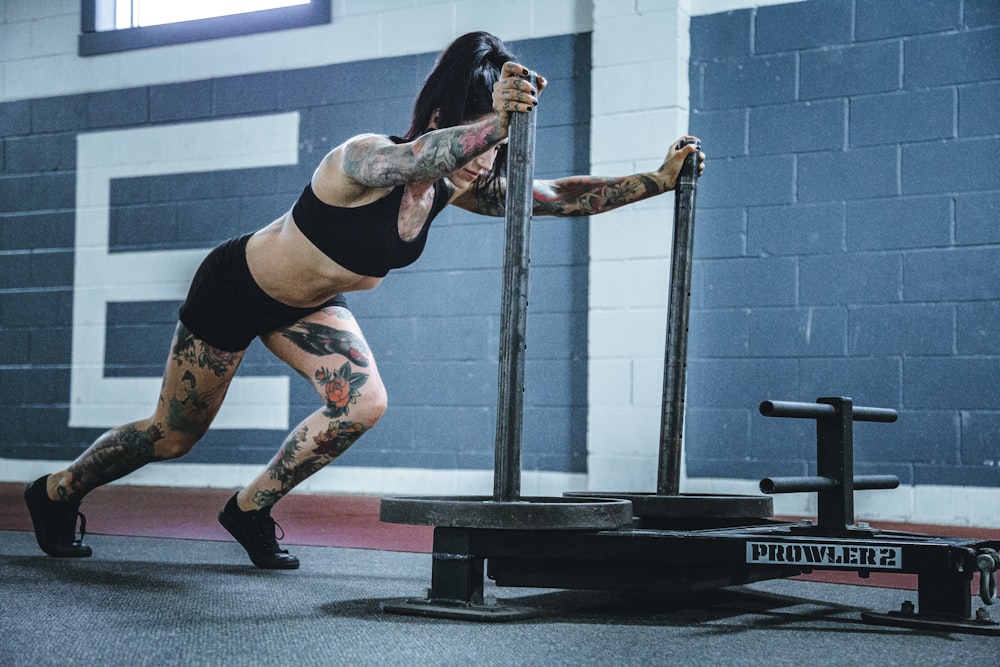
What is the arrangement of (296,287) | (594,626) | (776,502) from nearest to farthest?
(594,626)
(296,287)
(776,502)

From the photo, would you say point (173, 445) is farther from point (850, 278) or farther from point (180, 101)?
point (180, 101)

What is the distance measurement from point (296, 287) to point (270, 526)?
2.06 ft

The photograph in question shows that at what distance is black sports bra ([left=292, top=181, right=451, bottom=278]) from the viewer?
95.1 inches

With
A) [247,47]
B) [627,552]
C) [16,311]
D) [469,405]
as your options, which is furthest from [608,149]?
[16,311]

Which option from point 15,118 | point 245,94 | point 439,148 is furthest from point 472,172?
point 15,118

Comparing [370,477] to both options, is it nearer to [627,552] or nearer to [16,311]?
[16,311]

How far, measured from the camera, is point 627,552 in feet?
6.47

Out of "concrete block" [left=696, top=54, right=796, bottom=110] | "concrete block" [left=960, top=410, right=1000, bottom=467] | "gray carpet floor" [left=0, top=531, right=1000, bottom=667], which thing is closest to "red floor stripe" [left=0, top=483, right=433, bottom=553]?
"gray carpet floor" [left=0, top=531, right=1000, bottom=667]

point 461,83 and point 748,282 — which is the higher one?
point 461,83

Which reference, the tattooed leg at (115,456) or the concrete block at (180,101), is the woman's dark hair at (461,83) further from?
the concrete block at (180,101)

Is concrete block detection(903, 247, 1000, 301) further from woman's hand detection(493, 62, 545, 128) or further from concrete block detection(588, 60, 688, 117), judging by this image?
woman's hand detection(493, 62, 545, 128)

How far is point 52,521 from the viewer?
2957mm

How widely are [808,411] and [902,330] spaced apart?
2.25m

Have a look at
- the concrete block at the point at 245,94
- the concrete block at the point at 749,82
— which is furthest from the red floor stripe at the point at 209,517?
the concrete block at the point at 749,82
